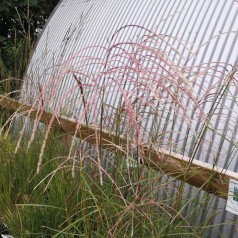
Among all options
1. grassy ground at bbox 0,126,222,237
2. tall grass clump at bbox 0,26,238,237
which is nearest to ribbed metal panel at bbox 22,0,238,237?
tall grass clump at bbox 0,26,238,237

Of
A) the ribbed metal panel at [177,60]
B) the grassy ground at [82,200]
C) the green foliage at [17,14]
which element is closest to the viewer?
the grassy ground at [82,200]

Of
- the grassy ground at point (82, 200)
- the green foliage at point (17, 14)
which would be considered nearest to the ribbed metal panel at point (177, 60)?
the grassy ground at point (82, 200)

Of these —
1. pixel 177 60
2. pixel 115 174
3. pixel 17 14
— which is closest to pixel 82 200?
pixel 115 174

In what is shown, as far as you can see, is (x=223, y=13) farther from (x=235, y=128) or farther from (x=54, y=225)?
(x=54, y=225)

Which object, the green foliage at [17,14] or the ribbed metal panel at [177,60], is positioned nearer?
the ribbed metal panel at [177,60]

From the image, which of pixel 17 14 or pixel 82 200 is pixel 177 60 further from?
pixel 17 14

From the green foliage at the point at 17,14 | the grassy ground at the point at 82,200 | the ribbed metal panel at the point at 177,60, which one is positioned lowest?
the grassy ground at the point at 82,200

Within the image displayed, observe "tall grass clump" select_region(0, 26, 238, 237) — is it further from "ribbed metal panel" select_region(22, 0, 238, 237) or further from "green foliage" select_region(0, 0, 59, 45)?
"green foliage" select_region(0, 0, 59, 45)

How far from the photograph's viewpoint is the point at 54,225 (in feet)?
6.20

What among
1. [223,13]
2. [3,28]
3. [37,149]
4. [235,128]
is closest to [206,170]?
[235,128]

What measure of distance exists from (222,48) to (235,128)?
53 centimetres

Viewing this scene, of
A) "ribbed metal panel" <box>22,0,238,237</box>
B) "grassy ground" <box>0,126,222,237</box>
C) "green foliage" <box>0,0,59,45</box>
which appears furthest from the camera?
"green foliage" <box>0,0,59,45</box>

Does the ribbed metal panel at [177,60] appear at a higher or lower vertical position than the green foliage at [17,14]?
lower

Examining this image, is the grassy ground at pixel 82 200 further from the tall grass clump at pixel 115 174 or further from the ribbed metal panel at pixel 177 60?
the ribbed metal panel at pixel 177 60
